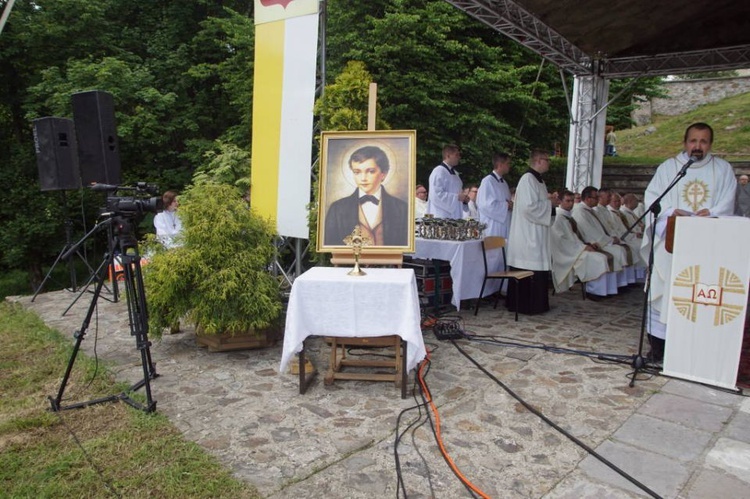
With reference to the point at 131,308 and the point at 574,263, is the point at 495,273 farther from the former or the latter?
the point at 131,308

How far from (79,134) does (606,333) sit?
654cm

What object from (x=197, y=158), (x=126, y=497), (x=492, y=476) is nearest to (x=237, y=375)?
(x=126, y=497)

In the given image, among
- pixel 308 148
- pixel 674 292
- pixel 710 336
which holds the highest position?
pixel 308 148

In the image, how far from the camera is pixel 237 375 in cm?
468

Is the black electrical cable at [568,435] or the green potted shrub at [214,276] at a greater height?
the green potted shrub at [214,276]

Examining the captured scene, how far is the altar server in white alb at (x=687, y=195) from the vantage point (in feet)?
15.8

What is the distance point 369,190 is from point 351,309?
4.52 feet

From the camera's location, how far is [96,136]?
19.8ft

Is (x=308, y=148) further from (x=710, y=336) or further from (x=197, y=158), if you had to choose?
(x=197, y=158)

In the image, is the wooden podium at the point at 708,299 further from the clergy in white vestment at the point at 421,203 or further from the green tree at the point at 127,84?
the green tree at the point at 127,84

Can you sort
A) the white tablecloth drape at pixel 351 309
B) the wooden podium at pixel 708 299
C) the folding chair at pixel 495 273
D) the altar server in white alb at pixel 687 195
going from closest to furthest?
the white tablecloth drape at pixel 351 309, the wooden podium at pixel 708 299, the altar server in white alb at pixel 687 195, the folding chair at pixel 495 273

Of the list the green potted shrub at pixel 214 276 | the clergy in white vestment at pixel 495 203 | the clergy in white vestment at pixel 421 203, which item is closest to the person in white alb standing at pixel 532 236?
the clergy in white vestment at pixel 495 203

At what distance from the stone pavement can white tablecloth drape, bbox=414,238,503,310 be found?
4.09 ft

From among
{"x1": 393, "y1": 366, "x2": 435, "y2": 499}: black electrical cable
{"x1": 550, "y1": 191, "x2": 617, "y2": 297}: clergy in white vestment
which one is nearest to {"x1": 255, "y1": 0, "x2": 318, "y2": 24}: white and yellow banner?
{"x1": 393, "y1": 366, "x2": 435, "y2": 499}: black electrical cable
